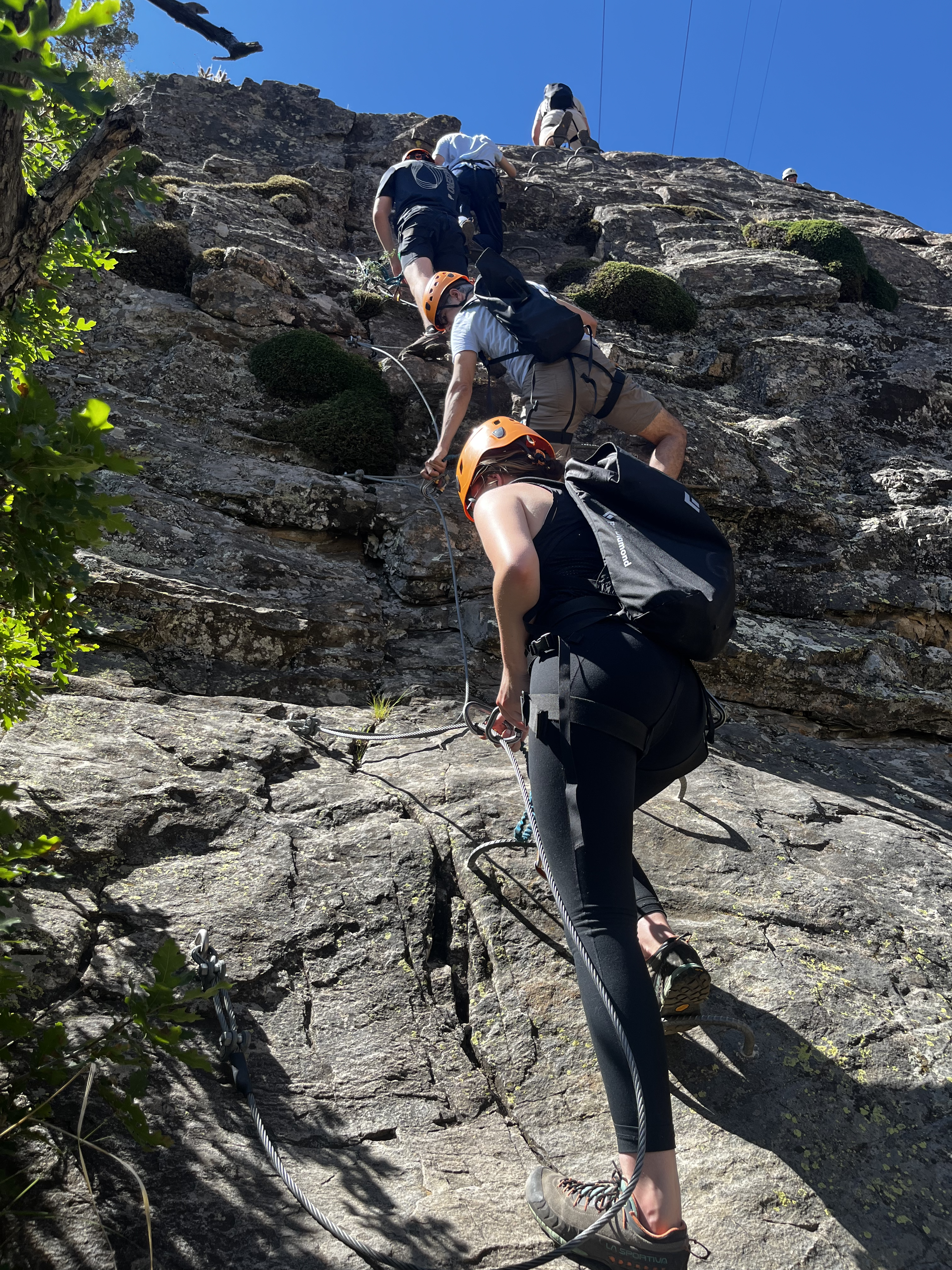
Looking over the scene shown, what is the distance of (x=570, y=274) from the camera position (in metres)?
14.6

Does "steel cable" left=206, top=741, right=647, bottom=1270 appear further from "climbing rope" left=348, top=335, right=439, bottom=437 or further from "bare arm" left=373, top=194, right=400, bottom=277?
"bare arm" left=373, top=194, right=400, bottom=277

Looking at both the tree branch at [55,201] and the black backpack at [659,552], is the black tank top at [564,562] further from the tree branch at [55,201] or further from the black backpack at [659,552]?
the tree branch at [55,201]

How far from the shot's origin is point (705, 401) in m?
10.2

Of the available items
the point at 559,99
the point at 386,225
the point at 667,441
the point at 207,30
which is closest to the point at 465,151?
the point at 386,225

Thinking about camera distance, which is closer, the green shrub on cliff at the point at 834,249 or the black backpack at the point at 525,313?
the black backpack at the point at 525,313

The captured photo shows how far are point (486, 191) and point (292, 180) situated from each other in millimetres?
5322

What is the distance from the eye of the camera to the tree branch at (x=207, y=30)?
3588 mm

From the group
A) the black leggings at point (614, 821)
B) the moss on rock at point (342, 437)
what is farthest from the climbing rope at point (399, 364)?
the black leggings at point (614, 821)

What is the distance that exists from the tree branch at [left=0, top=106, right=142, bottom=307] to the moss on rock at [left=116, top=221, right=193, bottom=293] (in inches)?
319

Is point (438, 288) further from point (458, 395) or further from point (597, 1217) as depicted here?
point (597, 1217)

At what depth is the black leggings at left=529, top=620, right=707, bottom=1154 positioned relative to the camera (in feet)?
8.53

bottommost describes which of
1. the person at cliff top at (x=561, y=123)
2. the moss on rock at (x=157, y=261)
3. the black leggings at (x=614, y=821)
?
the black leggings at (x=614, y=821)

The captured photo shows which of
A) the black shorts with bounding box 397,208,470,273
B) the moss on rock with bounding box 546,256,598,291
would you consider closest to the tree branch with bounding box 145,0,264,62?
the black shorts with bounding box 397,208,470,273

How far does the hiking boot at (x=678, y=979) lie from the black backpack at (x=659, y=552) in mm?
1212
